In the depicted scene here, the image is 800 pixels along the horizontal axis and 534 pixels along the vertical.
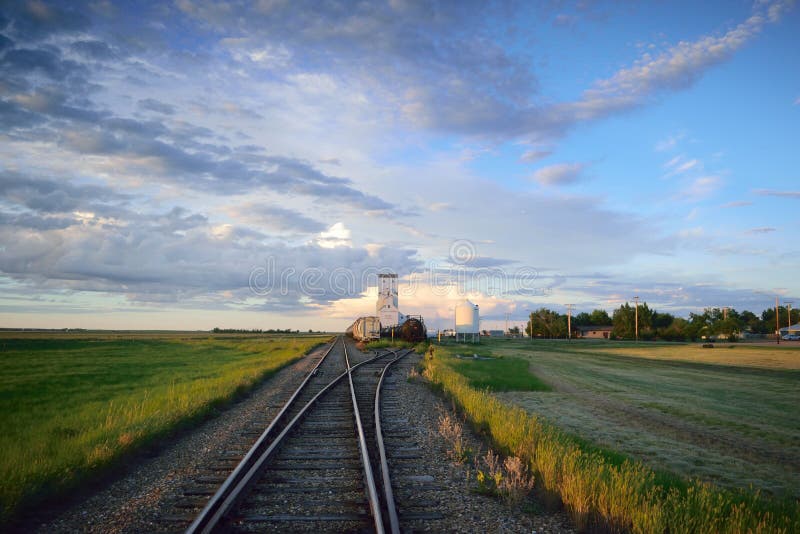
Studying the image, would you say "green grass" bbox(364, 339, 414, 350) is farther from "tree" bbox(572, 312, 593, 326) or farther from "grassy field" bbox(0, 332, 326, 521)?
"tree" bbox(572, 312, 593, 326)

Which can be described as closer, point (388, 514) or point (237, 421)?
point (388, 514)

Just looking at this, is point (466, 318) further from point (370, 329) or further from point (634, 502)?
point (634, 502)

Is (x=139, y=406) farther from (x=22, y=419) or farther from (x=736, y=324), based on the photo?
(x=736, y=324)

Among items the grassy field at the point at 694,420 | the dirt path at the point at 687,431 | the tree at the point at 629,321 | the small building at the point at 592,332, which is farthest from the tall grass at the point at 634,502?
the small building at the point at 592,332

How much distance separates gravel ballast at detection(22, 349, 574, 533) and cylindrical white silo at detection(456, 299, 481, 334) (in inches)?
2401

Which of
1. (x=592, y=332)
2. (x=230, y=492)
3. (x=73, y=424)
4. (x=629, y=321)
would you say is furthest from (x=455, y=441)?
(x=592, y=332)

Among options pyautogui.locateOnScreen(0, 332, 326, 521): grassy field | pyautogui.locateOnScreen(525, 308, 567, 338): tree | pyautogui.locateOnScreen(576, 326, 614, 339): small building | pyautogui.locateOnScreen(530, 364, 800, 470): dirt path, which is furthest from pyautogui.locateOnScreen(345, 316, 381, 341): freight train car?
pyautogui.locateOnScreen(576, 326, 614, 339): small building

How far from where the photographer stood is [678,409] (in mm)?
17016

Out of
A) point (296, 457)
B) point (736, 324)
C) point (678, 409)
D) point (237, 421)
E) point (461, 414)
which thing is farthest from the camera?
point (736, 324)

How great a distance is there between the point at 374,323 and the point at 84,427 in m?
42.6

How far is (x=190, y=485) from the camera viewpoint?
6.62 m

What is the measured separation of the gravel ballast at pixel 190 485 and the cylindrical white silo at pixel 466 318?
61.0 metres

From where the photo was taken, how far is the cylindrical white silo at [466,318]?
71375mm

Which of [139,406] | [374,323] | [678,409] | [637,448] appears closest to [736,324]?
[374,323]
